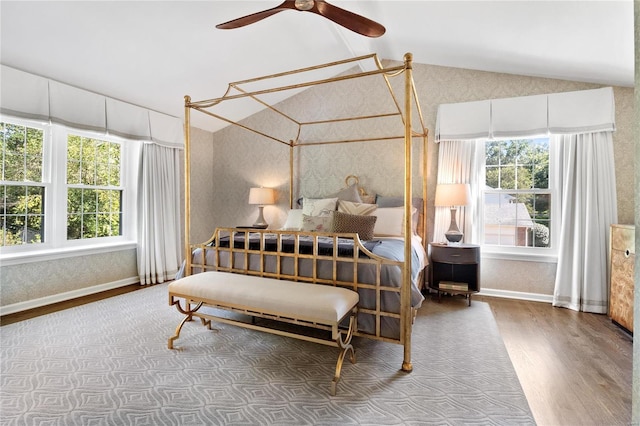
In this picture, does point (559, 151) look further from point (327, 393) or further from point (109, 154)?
point (109, 154)

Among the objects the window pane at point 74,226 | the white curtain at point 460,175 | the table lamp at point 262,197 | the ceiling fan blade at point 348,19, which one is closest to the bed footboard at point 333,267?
the ceiling fan blade at point 348,19

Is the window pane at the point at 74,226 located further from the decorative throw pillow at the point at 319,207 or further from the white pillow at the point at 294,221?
the decorative throw pillow at the point at 319,207

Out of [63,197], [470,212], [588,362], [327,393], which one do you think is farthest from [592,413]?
[63,197]

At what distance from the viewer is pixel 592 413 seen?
1569 mm

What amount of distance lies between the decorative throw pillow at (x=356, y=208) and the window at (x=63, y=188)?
278cm

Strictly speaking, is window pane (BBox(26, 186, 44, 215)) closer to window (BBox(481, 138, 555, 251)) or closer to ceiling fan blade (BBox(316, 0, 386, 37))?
ceiling fan blade (BBox(316, 0, 386, 37))

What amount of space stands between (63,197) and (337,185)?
10.7ft

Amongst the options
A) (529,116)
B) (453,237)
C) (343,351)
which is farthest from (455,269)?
(343,351)

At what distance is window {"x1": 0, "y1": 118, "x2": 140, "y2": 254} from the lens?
10.0 feet

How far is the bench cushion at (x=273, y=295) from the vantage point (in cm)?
179

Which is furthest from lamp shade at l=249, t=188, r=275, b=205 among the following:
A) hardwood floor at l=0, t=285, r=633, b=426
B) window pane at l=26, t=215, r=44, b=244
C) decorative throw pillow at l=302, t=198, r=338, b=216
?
window pane at l=26, t=215, r=44, b=244

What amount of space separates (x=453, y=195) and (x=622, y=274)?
5.15ft

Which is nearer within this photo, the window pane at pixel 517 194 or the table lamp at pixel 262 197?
the window pane at pixel 517 194

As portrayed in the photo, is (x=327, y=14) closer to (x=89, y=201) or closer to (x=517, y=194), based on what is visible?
(x=517, y=194)
